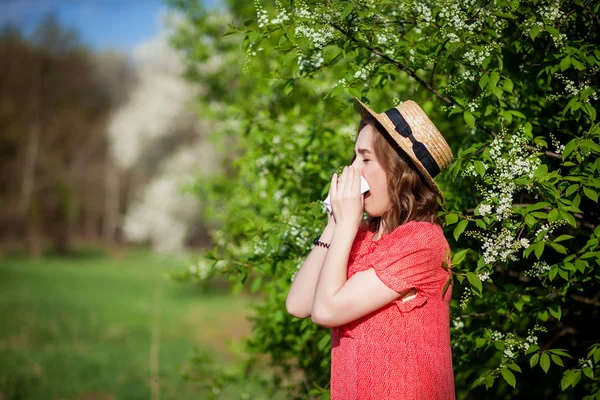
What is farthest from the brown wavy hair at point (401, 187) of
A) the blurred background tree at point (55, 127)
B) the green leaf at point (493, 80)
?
the blurred background tree at point (55, 127)

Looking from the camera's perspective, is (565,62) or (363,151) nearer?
(363,151)

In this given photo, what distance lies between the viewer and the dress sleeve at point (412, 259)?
191cm

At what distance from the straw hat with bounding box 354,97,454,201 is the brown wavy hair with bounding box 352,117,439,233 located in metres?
0.04

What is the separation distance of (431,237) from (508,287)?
898mm

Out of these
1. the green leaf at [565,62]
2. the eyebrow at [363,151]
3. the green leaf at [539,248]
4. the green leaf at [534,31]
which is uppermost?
the green leaf at [534,31]

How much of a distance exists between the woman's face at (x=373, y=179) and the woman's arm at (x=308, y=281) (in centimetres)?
17

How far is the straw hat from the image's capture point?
206 cm

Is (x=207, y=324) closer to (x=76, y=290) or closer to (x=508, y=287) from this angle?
(x=76, y=290)

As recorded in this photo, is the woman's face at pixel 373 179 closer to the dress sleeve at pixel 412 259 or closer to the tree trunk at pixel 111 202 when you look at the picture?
the dress sleeve at pixel 412 259

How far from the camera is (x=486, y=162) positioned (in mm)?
2473

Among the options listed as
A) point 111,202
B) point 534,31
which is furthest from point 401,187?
point 111,202

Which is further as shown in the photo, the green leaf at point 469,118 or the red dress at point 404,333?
the green leaf at point 469,118

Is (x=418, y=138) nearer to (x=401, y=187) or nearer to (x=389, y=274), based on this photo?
(x=401, y=187)

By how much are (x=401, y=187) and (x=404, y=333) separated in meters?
0.56
